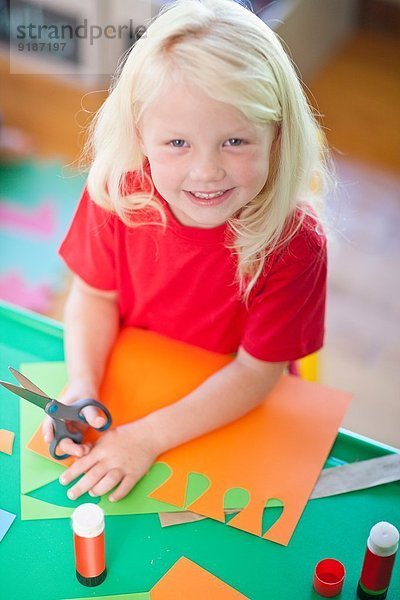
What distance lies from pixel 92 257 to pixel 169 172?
9.9 inches

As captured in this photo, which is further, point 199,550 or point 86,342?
point 86,342

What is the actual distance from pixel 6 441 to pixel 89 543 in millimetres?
231

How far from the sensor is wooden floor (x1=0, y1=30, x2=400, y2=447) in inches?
75.4

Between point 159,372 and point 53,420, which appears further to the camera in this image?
point 159,372

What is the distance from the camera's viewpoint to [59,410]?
106 centimetres

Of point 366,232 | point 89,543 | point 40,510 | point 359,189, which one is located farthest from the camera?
point 359,189

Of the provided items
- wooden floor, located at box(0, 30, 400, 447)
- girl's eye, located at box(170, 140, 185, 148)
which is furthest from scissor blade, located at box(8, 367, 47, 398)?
wooden floor, located at box(0, 30, 400, 447)

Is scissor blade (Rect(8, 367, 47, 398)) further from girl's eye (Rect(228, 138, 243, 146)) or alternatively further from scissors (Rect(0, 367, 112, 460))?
girl's eye (Rect(228, 138, 243, 146))

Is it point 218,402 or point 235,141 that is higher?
point 235,141

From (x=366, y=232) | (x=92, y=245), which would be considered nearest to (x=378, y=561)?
(x=92, y=245)

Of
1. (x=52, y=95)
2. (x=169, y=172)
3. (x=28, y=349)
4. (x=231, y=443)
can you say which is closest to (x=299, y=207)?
(x=169, y=172)

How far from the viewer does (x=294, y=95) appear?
99 cm

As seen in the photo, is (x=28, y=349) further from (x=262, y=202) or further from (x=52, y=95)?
(x=52, y=95)

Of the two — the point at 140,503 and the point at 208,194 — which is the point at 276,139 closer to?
the point at 208,194
